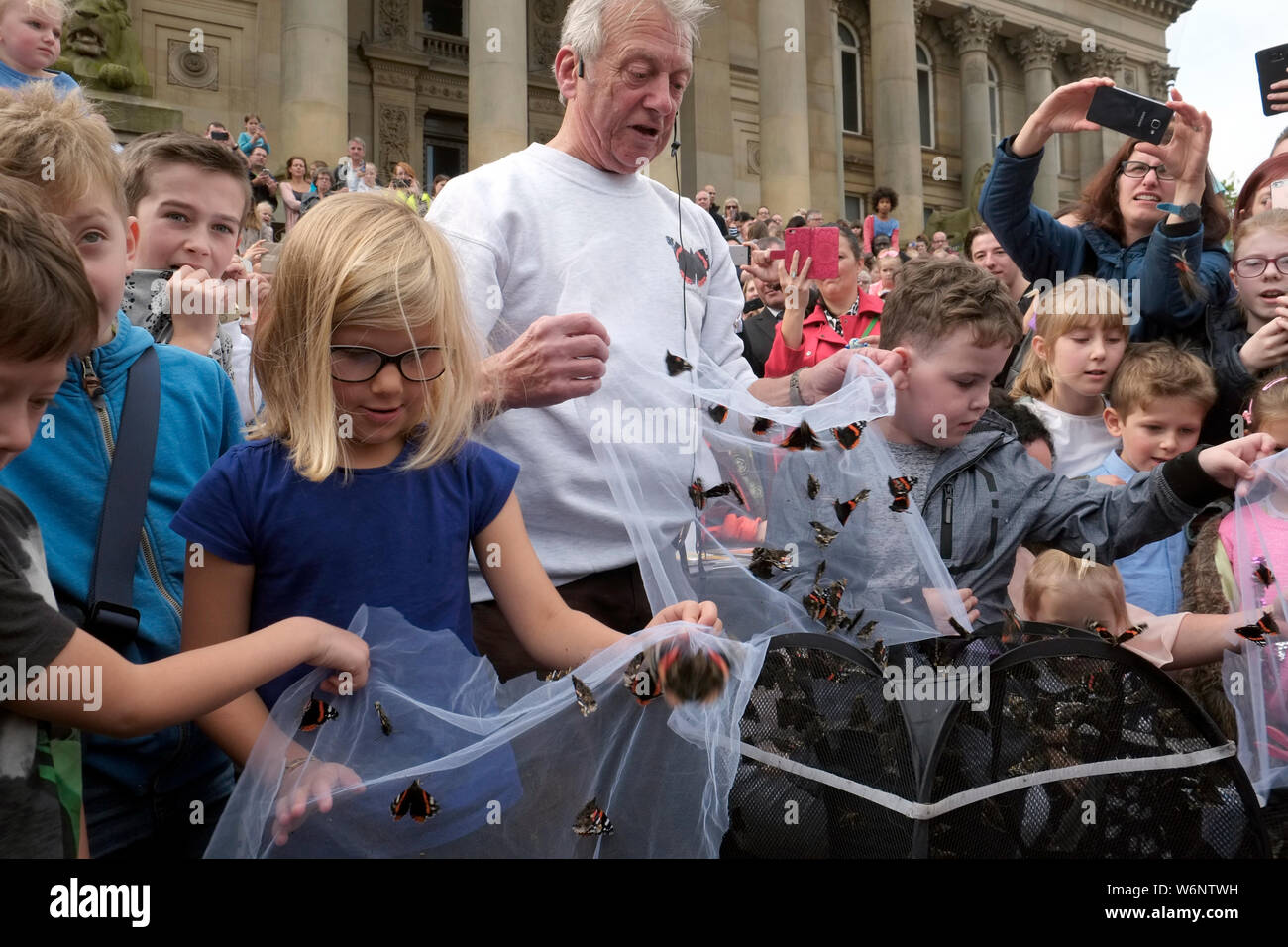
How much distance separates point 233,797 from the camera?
1.75 metres

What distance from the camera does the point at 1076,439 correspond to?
153 inches

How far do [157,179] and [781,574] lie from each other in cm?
208

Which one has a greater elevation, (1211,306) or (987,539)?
(1211,306)

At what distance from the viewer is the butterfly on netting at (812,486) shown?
2436mm

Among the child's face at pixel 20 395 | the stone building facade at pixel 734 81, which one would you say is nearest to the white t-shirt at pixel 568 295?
the child's face at pixel 20 395

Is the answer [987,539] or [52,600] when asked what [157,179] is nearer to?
[52,600]

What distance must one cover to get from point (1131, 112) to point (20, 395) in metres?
3.48

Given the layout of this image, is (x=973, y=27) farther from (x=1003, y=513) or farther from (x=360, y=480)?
(x=360, y=480)

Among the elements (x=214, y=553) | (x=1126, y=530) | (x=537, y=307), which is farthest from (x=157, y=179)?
(x=1126, y=530)

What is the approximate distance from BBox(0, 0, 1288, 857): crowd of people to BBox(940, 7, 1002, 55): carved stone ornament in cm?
3266

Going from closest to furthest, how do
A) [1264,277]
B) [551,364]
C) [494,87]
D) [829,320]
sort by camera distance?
[551,364], [1264,277], [829,320], [494,87]

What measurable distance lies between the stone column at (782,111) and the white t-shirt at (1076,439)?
20.5 m

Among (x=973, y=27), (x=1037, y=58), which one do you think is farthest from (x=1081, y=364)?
(x=1037, y=58)
